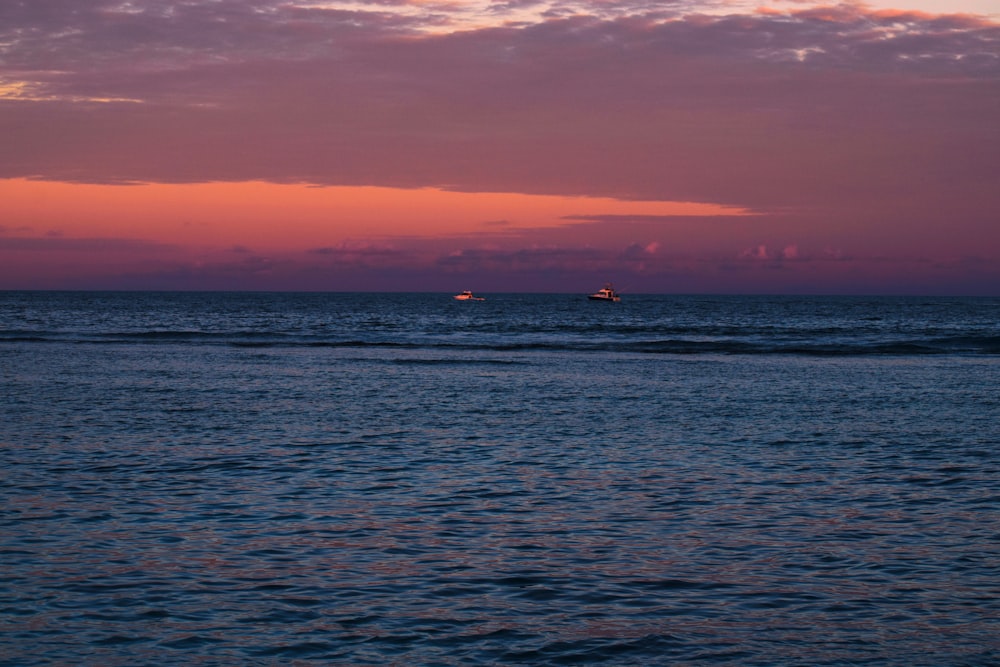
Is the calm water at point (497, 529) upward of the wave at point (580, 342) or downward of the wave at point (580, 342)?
downward

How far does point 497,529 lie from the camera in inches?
528

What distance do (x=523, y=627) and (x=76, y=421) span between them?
58.2ft

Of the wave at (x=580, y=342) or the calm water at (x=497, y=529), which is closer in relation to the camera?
the calm water at (x=497, y=529)

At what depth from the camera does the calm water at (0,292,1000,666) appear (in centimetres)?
939

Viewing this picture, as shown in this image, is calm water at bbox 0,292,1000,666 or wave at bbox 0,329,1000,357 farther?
wave at bbox 0,329,1000,357

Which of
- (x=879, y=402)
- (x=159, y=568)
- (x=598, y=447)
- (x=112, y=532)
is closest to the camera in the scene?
(x=159, y=568)

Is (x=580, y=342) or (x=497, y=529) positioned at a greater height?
(x=580, y=342)

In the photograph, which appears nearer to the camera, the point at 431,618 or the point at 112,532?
the point at 431,618

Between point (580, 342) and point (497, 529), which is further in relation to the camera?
point (580, 342)

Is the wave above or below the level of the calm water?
above

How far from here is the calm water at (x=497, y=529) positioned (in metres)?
9.39

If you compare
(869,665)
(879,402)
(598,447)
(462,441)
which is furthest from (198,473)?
(879,402)

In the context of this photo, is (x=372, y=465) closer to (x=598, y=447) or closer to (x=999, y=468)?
(x=598, y=447)

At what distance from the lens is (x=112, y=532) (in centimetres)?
1309
